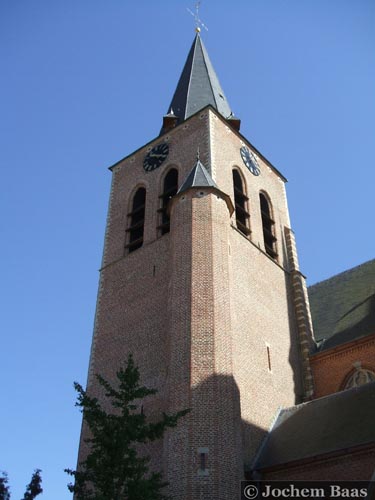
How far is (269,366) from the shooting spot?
18797 mm

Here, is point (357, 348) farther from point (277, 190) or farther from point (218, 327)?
point (277, 190)

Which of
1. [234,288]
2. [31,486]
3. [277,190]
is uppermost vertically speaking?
[277,190]

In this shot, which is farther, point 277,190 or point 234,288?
point 277,190

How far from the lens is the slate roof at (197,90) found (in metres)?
28.1

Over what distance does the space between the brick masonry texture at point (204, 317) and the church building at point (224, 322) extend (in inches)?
1.9

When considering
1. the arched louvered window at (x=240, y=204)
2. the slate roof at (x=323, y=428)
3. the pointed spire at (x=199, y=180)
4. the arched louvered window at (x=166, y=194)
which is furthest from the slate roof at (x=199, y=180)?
the slate roof at (x=323, y=428)

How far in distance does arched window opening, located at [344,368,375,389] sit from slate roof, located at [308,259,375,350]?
1259mm

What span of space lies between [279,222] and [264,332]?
23.6 ft

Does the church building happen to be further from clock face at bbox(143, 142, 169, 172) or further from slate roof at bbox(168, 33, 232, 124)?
slate roof at bbox(168, 33, 232, 124)

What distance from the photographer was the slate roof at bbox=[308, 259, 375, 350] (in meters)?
20.6

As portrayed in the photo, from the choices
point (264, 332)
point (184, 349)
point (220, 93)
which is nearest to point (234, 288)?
point (264, 332)

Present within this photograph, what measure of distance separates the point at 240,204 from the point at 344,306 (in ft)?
19.0

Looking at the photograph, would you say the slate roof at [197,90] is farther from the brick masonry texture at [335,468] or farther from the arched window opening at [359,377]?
the brick masonry texture at [335,468]

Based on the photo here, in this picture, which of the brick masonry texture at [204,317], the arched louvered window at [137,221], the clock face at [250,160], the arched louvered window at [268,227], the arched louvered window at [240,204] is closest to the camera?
the brick masonry texture at [204,317]
